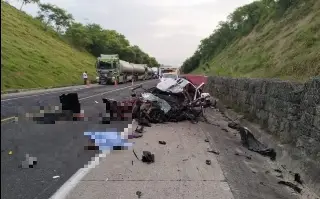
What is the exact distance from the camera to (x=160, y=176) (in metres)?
6.71

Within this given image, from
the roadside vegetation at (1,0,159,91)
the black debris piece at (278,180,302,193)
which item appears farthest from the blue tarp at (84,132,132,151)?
the roadside vegetation at (1,0,159,91)

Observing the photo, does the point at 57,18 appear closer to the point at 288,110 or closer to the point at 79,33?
the point at 79,33

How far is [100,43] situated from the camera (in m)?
114

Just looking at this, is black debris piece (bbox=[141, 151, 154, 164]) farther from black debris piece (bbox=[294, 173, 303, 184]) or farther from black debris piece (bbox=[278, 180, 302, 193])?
black debris piece (bbox=[294, 173, 303, 184])

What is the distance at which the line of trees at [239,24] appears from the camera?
4273 centimetres

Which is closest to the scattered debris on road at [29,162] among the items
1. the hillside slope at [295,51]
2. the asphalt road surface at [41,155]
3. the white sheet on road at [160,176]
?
the asphalt road surface at [41,155]

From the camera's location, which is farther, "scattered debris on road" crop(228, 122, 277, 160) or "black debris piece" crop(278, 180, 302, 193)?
"scattered debris on road" crop(228, 122, 277, 160)

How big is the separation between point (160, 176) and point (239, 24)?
225ft

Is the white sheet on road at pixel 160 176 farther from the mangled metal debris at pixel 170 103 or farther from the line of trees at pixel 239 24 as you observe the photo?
the line of trees at pixel 239 24

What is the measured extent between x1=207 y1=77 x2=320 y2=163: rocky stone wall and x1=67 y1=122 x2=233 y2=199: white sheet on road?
1737 millimetres

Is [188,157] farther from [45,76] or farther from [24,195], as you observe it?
[45,76]

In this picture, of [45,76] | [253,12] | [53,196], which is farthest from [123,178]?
[253,12]

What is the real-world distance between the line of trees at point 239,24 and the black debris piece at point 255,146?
86.0 ft

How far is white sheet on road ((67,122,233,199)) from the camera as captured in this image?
5.81 meters
